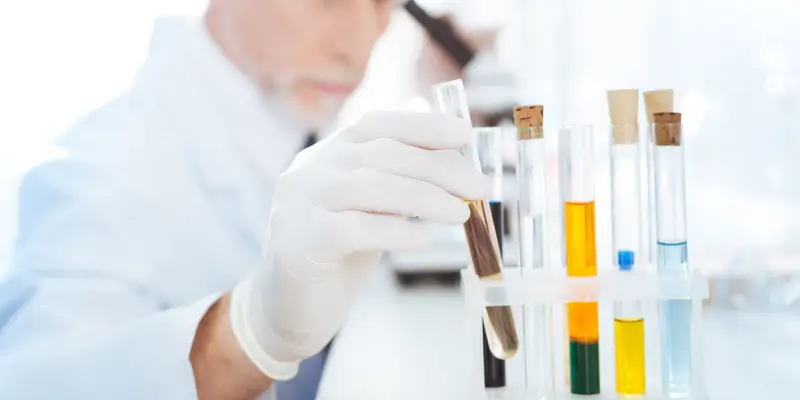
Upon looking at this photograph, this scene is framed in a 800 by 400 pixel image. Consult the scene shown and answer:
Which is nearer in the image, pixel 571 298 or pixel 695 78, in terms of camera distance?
pixel 571 298

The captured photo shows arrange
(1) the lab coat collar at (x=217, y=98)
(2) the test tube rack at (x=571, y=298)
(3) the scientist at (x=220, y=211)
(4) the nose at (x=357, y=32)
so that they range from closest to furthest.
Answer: (2) the test tube rack at (x=571, y=298) → (3) the scientist at (x=220, y=211) → (1) the lab coat collar at (x=217, y=98) → (4) the nose at (x=357, y=32)

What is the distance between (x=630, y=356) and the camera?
0.84 metres

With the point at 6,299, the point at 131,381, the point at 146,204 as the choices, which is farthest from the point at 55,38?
the point at 131,381

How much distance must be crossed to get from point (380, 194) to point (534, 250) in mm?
190

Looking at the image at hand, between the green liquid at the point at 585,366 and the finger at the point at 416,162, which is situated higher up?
the finger at the point at 416,162

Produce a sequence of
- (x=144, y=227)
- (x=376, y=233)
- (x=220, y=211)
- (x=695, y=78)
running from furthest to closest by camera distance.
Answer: (x=695, y=78)
(x=220, y=211)
(x=144, y=227)
(x=376, y=233)

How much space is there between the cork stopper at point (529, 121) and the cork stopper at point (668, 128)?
0.13 meters

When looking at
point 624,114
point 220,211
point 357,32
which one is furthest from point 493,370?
point 357,32

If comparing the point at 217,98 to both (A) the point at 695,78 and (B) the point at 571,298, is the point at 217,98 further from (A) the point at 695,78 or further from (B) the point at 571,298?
(A) the point at 695,78

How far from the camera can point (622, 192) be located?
868mm

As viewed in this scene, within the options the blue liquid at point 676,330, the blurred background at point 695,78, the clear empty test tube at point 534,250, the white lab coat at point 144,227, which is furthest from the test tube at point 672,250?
the white lab coat at point 144,227

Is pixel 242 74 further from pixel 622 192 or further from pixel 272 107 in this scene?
pixel 622 192

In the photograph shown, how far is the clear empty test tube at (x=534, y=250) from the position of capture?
861mm

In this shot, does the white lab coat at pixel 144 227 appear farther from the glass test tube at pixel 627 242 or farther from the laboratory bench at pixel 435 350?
the glass test tube at pixel 627 242
